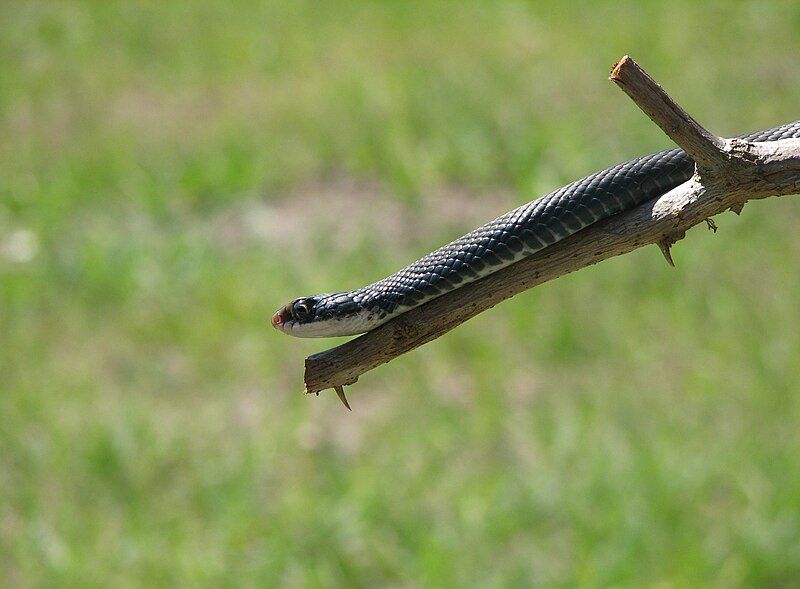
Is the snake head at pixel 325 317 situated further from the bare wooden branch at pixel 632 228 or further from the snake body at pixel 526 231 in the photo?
the bare wooden branch at pixel 632 228

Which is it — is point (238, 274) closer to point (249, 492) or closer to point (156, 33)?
point (249, 492)

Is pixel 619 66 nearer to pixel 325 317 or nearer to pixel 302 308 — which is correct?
pixel 325 317

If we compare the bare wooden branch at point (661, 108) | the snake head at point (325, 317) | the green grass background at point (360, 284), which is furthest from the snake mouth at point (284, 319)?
the green grass background at point (360, 284)

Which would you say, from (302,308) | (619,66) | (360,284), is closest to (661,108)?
A: (619,66)

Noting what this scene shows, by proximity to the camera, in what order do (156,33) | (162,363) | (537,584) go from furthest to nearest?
(156,33) < (162,363) < (537,584)

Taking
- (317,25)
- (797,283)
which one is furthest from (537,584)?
(317,25)

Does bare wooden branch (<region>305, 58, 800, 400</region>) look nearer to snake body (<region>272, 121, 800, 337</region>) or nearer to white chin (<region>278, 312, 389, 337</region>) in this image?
snake body (<region>272, 121, 800, 337</region>)
